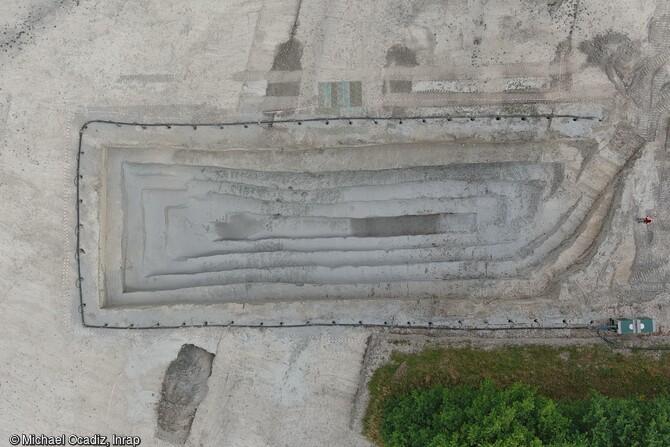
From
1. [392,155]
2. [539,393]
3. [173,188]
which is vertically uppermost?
[392,155]

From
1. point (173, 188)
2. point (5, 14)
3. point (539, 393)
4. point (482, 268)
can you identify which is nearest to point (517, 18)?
point (482, 268)

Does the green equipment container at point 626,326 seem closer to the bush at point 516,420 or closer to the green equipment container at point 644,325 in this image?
the green equipment container at point 644,325

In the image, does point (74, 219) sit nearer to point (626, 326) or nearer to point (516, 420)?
point (516, 420)

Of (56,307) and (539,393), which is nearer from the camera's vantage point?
(539,393)

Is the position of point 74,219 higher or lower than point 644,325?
higher

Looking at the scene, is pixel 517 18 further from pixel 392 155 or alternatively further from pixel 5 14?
pixel 5 14

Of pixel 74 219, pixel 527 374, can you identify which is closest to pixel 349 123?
pixel 527 374

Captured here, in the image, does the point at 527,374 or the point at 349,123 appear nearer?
the point at 527,374
